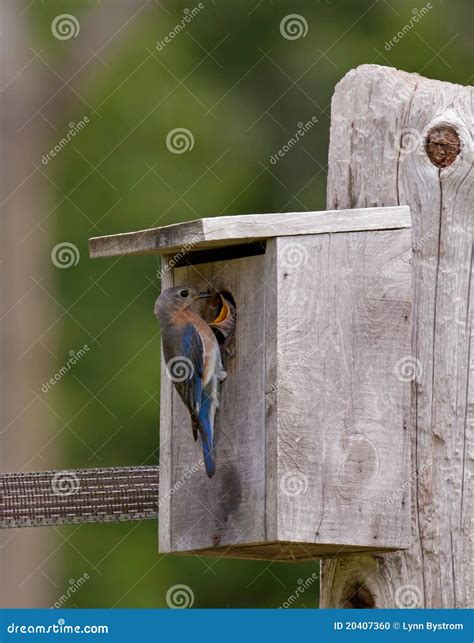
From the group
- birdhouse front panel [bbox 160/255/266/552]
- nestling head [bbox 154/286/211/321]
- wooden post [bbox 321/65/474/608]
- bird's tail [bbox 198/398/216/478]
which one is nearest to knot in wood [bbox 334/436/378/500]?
wooden post [bbox 321/65/474/608]

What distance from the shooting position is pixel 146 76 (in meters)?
15.7

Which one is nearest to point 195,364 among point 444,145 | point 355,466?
point 355,466

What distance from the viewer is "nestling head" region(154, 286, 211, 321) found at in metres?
6.03

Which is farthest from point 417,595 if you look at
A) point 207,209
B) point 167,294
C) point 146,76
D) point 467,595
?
point 146,76

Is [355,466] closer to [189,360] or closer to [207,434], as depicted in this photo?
[207,434]

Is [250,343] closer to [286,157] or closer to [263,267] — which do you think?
[263,267]

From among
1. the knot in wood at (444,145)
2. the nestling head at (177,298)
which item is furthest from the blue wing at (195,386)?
the knot in wood at (444,145)

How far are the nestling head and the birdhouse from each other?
0.32 m

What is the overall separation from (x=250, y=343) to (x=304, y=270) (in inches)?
15.2

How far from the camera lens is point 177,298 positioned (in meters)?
6.06

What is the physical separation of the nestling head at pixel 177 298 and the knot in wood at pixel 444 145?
3.67 feet

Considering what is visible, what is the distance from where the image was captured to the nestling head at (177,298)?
6027 millimetres

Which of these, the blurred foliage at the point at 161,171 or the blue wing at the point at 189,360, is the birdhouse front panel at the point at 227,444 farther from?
the blurred foliage at the point at 161,171

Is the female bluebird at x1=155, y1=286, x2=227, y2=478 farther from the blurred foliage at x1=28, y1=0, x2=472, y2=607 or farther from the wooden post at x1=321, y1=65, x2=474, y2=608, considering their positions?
the blurred foliage at x1=28, y1=0, x2=472, y2=607
